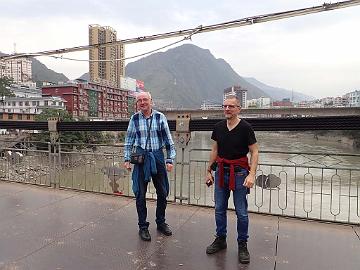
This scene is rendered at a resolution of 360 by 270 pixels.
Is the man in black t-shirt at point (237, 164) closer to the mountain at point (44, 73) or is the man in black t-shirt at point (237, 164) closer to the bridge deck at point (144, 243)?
the bridge deck at point (144, 243)

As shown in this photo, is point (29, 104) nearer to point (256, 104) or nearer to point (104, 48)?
point (256, 104)

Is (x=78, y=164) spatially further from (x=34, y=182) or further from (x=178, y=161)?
(x=178, y=161)

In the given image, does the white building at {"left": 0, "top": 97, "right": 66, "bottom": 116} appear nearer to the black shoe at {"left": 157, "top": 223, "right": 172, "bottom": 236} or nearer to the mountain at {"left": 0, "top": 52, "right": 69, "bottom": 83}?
the black shoe at {"left": 157, "top": 223, "right": 172, "bottom": 236}

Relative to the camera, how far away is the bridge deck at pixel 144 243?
119 inches

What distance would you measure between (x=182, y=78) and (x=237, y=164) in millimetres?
168495

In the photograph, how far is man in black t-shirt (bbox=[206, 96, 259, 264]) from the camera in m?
3.12

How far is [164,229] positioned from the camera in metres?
3.81

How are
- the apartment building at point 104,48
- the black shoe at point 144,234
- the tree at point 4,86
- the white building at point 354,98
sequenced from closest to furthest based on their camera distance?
the black shoe at point 144,234, the apartment building at point 104,48, the tree at point 4,86, the white building at point 354,98

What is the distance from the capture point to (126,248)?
3.36 m


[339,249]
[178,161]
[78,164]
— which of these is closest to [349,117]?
[339,249]

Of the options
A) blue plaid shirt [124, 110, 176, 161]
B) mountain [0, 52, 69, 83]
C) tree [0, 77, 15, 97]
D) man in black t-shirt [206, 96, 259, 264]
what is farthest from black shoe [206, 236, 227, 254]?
mountain [0, 52, 69, 83]

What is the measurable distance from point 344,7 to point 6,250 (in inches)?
204

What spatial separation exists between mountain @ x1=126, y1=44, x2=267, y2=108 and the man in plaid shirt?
407 feet

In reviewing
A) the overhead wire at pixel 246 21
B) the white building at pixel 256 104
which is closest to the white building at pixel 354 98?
the white building at pixel 256 104
